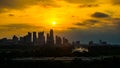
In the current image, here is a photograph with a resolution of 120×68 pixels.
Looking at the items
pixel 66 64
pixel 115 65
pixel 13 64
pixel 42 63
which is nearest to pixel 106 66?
pixel 115 65

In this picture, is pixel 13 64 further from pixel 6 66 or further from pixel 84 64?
pixel 84 64

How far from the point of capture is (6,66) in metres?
56.6

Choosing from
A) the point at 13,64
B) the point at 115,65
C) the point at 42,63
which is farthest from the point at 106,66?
the point at 13,64

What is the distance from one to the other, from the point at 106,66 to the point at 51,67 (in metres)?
8.26

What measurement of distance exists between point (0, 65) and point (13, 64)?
1.97 m

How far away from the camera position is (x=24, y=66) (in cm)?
5625

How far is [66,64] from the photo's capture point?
5644 centimetres

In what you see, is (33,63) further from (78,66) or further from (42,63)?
(78,66)

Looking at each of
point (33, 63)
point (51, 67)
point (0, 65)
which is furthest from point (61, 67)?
point (0, 65)

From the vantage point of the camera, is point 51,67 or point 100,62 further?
point 100,62

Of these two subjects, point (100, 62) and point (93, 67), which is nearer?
point (93, 67)

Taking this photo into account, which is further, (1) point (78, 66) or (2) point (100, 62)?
(2) point (100, 62)

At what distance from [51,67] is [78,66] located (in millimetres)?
3950

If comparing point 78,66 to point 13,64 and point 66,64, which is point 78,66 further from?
point 13,64
